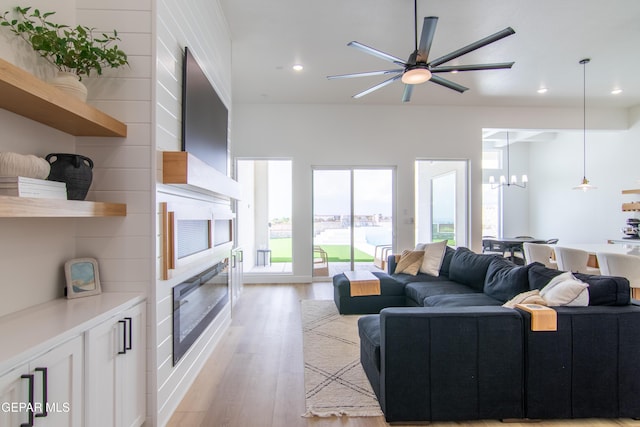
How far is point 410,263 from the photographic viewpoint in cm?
444

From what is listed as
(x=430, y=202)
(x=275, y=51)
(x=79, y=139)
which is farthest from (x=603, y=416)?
(x=430, y=202)

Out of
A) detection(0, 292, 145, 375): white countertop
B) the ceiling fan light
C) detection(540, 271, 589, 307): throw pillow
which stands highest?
the ceiling fan light

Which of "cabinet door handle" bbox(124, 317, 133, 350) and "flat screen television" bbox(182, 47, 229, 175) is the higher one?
"flat screen television" bbox(182, 47, 229, 175)

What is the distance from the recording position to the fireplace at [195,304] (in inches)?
87.0

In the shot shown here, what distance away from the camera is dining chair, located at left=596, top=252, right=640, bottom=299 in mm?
3631

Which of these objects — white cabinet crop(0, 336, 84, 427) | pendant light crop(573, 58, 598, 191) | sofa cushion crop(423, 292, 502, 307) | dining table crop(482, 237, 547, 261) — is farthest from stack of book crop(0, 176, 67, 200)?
dining table crop(482, 237, 547, 261)

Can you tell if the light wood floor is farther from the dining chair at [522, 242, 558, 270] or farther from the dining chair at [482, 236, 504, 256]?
the dining chair at [482, 236, 504, 256]

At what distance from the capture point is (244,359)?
283 centimetres

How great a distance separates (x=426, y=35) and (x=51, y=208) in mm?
2844

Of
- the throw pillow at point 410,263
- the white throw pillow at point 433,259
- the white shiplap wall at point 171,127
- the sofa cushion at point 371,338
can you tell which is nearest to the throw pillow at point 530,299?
the sofa cushion at point 371,338

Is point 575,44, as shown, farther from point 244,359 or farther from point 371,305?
point 244,359

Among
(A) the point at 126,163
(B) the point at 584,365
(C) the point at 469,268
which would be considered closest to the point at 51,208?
(A) the point at 126,163

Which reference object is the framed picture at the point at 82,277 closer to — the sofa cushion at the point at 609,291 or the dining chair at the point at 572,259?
the sofa cushion at the point at 609,291

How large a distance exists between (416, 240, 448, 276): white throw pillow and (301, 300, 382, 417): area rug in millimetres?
1258
